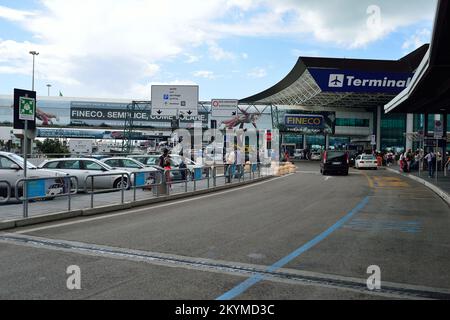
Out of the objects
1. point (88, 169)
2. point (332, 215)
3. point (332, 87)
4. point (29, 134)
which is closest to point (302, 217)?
point (332, 215)

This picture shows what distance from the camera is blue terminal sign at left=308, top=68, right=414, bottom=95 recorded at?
52312mm

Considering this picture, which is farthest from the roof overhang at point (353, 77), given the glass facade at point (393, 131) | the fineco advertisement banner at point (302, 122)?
the glass facade at point (393, 131)

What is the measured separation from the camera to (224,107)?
28.6 metres

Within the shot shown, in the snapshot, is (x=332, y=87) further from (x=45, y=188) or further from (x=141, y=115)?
(x=45, y=188)

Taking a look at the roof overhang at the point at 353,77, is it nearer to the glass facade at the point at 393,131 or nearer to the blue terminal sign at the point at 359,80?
the blue terminal sign at the point at 359,80

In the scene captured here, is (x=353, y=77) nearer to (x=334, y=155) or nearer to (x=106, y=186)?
(x=334, y=155)

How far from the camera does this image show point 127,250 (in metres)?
7.99

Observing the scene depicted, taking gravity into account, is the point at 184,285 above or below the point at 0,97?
below

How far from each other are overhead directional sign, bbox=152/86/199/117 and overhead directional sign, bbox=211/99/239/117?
266 centimetres

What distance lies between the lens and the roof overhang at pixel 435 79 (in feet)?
41.6

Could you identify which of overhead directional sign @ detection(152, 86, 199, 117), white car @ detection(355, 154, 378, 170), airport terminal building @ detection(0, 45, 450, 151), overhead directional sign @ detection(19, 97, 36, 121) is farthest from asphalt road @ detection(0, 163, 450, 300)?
airport terminal building @ detection(0, 45, 450, 151)

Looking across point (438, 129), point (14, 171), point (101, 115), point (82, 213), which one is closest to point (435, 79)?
point (438, 129)

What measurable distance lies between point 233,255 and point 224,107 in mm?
21401
